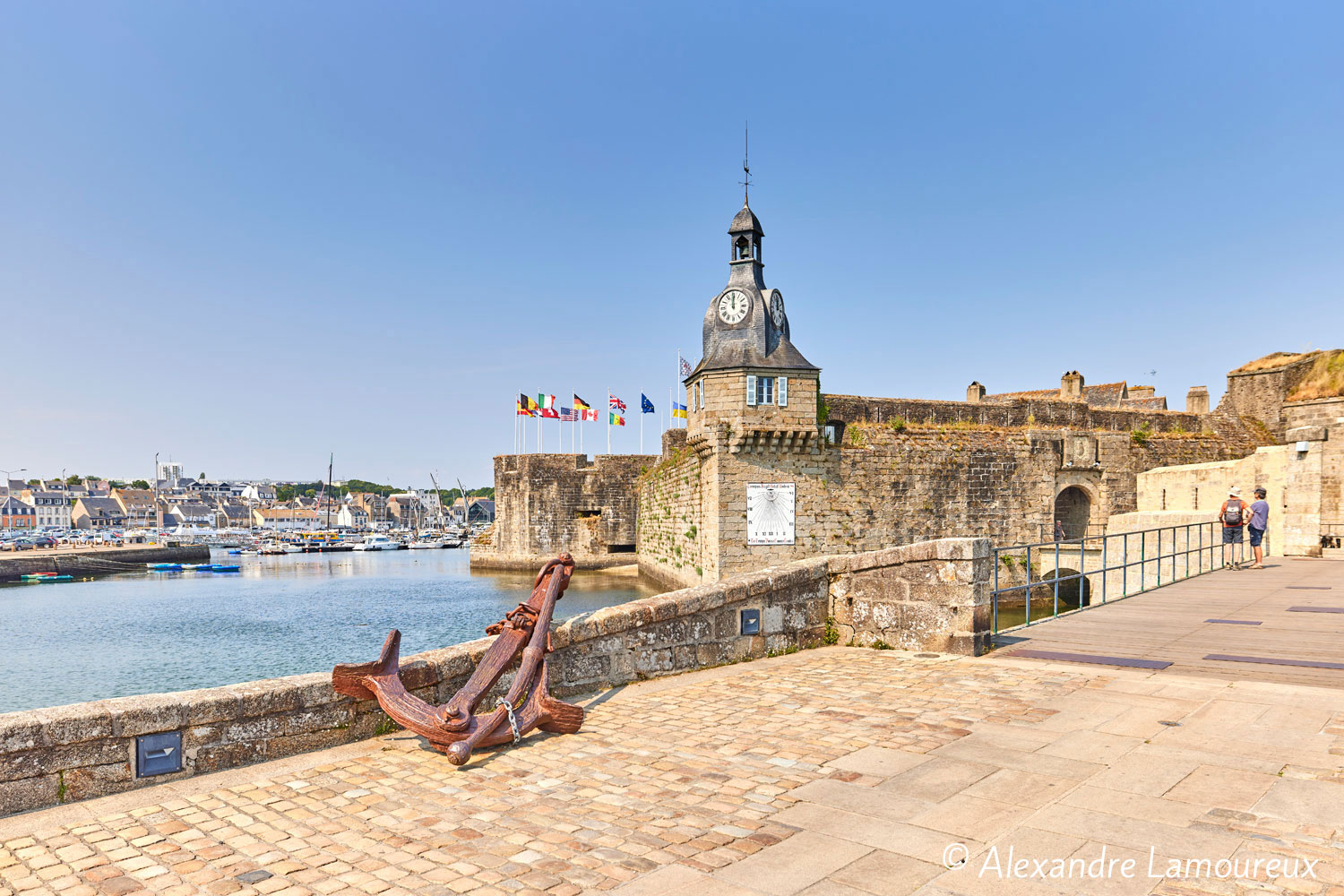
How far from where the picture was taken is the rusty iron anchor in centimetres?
482

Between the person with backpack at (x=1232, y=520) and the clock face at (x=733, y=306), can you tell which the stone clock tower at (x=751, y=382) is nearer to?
the clock face at (x=733, y=306)

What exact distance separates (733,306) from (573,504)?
808 inches

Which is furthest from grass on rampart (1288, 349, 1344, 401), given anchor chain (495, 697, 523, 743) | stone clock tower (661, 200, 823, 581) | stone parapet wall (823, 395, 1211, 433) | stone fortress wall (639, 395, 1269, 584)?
anchor chain (495, 697, 523, 743)

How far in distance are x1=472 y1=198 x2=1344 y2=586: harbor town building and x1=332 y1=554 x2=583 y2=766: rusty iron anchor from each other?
17.8 meters

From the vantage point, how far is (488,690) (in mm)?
5172

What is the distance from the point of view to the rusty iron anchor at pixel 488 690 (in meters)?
4.82

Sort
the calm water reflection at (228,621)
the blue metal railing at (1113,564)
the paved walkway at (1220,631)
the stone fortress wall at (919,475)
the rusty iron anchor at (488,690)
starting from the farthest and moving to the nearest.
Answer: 1. the stone fortress wall at (919,475)
2. the calm water reflection at (228,621)
3. the blue metal railing at (1113,564)
4. the paved walkway at (1220,631)
5. the rusty iron anchor at (488,690)

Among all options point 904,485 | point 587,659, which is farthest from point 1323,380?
point 587,659

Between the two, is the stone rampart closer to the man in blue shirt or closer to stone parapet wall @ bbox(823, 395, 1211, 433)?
stone parapet wall @ bbox(823, 395, 1211, 433)

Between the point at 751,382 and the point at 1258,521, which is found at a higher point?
the point at 751,382

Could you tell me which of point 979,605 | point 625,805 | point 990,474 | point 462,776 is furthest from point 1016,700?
point 990,474

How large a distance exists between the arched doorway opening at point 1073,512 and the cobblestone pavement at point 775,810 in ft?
83.6

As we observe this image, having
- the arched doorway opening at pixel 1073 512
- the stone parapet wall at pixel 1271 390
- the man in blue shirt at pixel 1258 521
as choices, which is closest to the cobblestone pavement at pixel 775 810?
the man in blue shirt at pixel 1258 521

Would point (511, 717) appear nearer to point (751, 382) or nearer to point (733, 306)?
point (751, 382)
